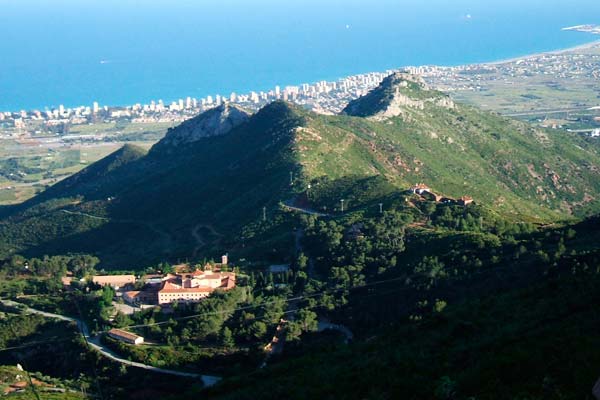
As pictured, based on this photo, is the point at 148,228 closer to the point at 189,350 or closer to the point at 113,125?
the point at 189,350

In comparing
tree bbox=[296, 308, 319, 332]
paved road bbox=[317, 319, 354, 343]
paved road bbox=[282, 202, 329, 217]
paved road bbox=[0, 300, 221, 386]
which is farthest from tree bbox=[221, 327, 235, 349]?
paved road bbox=[282, 202, 329, 217]

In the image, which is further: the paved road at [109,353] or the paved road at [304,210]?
the paved road at [304,210]

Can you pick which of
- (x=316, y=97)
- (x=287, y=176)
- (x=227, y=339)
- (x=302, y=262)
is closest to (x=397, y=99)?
(x=287, y=176)

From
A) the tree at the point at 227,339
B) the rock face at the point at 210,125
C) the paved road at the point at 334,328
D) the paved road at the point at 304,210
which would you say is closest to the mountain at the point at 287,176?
the rock face at the point at 210,125

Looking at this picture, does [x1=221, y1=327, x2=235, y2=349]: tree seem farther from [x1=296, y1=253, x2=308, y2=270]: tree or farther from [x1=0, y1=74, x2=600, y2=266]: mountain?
[x1=0, y1=74, x2=600, y2=266]: mountain

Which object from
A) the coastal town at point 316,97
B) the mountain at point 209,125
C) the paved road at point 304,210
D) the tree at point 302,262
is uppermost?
the coastal town at point 316,97

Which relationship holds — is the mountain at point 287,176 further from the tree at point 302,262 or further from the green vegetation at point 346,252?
the tree at point 302,262

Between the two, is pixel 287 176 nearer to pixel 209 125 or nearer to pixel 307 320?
pixel 307 320

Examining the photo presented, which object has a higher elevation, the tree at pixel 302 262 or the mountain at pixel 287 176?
the mountain at pixel 287 176
